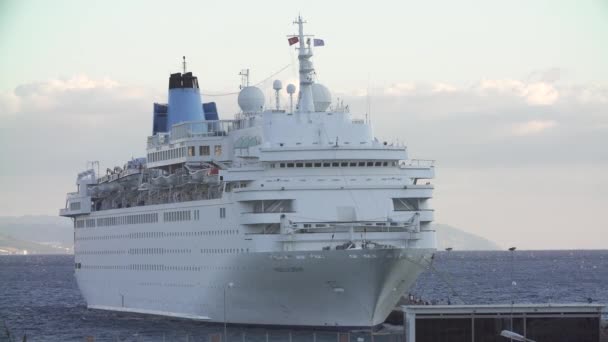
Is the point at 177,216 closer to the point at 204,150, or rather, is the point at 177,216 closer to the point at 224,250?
the point at 204,150

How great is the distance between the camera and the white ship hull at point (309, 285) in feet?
213

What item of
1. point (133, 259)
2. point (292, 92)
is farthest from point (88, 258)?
point (292, 92)

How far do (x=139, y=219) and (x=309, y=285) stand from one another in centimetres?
1977

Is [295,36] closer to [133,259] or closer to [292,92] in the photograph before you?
[292,92]

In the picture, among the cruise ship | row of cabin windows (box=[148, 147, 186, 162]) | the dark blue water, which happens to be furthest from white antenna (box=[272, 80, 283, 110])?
the dark blue water

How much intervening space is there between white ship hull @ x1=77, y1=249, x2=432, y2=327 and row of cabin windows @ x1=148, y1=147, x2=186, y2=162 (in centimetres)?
892

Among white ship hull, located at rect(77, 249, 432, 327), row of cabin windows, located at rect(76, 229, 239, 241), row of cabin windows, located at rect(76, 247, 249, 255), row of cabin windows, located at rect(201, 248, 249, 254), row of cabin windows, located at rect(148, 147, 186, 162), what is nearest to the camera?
white ship hull, located at rect(77, 249, 432, 327)

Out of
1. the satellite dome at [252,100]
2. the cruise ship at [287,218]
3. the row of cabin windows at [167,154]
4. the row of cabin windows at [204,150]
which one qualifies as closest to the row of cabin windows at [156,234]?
the cruise ship at [287,218]

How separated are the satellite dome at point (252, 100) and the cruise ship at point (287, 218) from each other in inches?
3.1

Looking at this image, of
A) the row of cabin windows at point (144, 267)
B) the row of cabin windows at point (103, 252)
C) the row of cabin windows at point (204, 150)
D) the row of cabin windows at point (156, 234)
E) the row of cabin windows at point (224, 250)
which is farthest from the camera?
the row of cabin windows at point (103, 252)

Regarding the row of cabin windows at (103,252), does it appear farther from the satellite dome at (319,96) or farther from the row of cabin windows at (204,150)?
the satellite dome at (319,96)

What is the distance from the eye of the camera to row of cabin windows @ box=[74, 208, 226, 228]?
74.2 metres

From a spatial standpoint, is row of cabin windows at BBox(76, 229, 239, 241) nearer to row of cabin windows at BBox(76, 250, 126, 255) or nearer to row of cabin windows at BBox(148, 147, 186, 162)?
row of cabin windows at BBox(76, 250, 126, 255)

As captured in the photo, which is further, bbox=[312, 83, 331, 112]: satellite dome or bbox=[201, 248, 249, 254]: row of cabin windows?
bbox=[312, 83, 331, 112]: satellite dome
